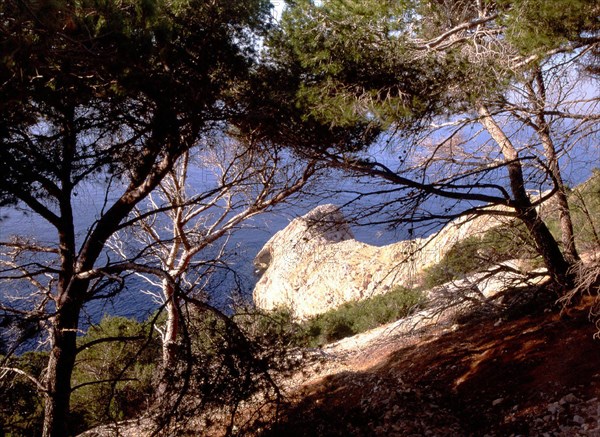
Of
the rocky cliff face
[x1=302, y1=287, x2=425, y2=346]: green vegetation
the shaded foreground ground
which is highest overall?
the rocky cliff face

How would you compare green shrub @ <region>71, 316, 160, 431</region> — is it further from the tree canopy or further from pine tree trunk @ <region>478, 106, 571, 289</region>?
pine tree trunk @ <region>478, 106, 571, 289</region>

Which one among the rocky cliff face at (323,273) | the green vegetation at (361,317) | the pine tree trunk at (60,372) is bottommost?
the green vegetation at (361,317)

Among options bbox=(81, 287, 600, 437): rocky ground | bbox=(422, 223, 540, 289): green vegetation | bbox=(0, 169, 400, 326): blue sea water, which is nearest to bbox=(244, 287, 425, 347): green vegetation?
bbox=(422, 223, 540, 289): green vegetation

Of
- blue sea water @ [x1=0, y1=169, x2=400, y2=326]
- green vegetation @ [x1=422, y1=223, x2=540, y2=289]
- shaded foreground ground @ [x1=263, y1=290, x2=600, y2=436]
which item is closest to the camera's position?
shaded foreground ground @ [x1=263, y1=290, x2=600, y2=436]

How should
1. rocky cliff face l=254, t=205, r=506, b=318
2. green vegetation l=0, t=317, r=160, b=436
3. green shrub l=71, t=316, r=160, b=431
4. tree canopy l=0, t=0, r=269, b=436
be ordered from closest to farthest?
tree canopy l=0, t=0, r=269, b=436
green vegetation l=0, t=317, r=160, b=436
green shrub l=71, t=316, r=160, b=431
rocky cliff face l=254, t=205, r=506, b=318

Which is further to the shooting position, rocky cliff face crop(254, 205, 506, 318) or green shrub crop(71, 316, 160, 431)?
rocky cliff face crop(254, 205, 506, 318)

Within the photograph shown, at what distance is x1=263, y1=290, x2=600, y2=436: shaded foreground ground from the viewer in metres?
4.29

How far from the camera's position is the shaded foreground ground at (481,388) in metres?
4.29

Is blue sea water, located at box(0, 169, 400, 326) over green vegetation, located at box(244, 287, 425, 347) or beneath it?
over

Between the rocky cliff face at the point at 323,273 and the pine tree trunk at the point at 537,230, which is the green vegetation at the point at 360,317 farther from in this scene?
the pine tree trunk at the point at 537,230

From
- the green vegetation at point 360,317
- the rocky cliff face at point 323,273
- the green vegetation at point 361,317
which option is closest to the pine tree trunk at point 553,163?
the green vegetation at point 360,317

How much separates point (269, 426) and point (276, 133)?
3.66 metres

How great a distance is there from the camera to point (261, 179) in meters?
8.55

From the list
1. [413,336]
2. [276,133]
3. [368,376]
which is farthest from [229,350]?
[413,336]
